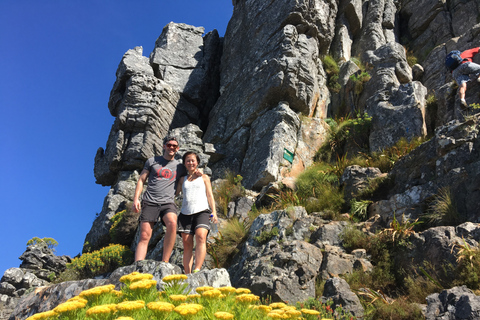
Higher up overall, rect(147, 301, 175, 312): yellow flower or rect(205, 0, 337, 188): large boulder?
rect(205, 0, 337, 188): large boulder

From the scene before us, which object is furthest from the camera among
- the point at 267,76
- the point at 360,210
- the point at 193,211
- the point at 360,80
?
the point at 267,76

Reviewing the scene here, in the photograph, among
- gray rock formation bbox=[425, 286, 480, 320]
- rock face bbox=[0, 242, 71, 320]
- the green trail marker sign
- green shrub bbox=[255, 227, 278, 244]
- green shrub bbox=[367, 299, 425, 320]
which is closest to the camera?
gray rock formation bbox=[425, 286, 480, 320]

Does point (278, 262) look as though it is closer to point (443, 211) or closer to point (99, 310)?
point (443, 211)

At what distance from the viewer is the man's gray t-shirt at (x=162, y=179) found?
621cm

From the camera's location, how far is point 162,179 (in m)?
6.33

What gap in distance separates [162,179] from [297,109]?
959 cm

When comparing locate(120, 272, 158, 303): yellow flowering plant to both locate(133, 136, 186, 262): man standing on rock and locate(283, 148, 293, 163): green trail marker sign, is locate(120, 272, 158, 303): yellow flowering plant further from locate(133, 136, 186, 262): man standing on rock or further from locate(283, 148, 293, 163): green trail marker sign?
locate(283, 148, 293, 163): green trail marker sign

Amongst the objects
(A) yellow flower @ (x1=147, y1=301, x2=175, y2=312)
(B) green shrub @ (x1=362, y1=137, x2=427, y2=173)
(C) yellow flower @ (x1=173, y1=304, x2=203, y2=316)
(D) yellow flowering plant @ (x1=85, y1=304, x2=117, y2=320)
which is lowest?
(C) yellow flower @ (x1=173, y1=304, x2=203, y2=316)

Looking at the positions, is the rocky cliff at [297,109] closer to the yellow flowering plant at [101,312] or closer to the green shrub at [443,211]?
the green shrub at [443,211]

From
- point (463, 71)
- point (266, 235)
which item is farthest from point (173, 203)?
point (463, 71)

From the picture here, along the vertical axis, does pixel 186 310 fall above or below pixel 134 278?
below

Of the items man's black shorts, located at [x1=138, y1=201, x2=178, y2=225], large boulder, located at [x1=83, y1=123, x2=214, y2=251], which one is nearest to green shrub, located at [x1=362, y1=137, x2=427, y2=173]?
man's black shorts, located at [x1=138, y1=201, x2=178, y2=225]

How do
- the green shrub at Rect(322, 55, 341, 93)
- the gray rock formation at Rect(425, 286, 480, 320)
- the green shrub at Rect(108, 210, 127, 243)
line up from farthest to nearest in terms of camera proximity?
the green shrub at Rect(322, 55, 341, 93), the green shrub at Rect(108, 210, 127, 243), the gray rock formation at Rect(425, 286, 480, 320)

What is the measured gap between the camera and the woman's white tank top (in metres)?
6.09
